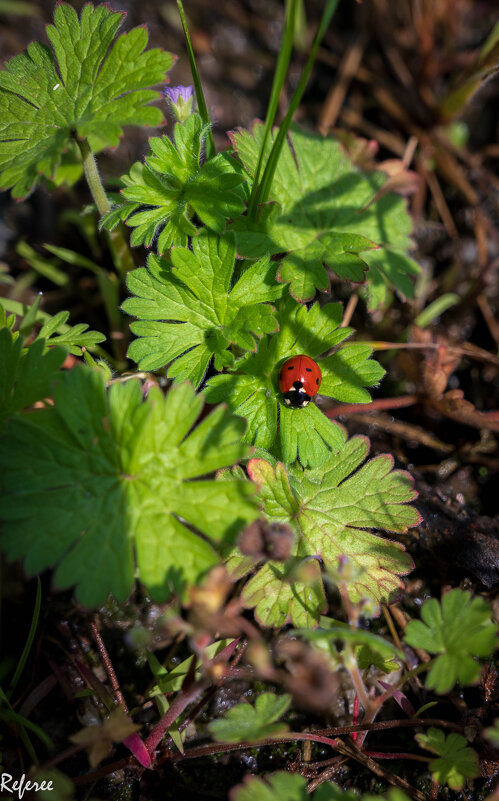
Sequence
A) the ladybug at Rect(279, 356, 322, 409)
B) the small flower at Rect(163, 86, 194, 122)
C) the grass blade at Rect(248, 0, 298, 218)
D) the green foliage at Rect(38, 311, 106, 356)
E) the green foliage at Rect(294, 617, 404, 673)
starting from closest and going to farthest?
the green foliage at Rect(294, 617, 404, 673)
the grass blade at Rect(248, 0, 298, 218)
the ladybug at Rect(279, 356, 322, 409)
the green foliage at Rect(38, 311, 106, 356)
the small flower at Rect(163, 86, 194, 122)

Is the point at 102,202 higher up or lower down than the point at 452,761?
higher up

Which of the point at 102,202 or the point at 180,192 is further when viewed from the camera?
the point at 102,202

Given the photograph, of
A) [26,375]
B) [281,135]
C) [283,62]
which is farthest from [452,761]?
[283,62]

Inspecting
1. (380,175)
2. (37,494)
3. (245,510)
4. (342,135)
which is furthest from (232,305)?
(342,135)

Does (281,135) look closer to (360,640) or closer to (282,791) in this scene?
(360,640)

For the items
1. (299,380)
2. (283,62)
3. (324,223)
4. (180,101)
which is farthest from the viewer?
(324,223)

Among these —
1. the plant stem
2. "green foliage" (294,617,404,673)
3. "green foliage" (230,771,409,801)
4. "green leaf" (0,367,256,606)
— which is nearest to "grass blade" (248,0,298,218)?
the plant stem

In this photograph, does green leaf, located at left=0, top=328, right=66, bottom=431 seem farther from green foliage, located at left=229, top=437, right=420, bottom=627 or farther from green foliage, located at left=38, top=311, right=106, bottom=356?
green foliage, located at left=229, top=437, right=420, bottom=627
